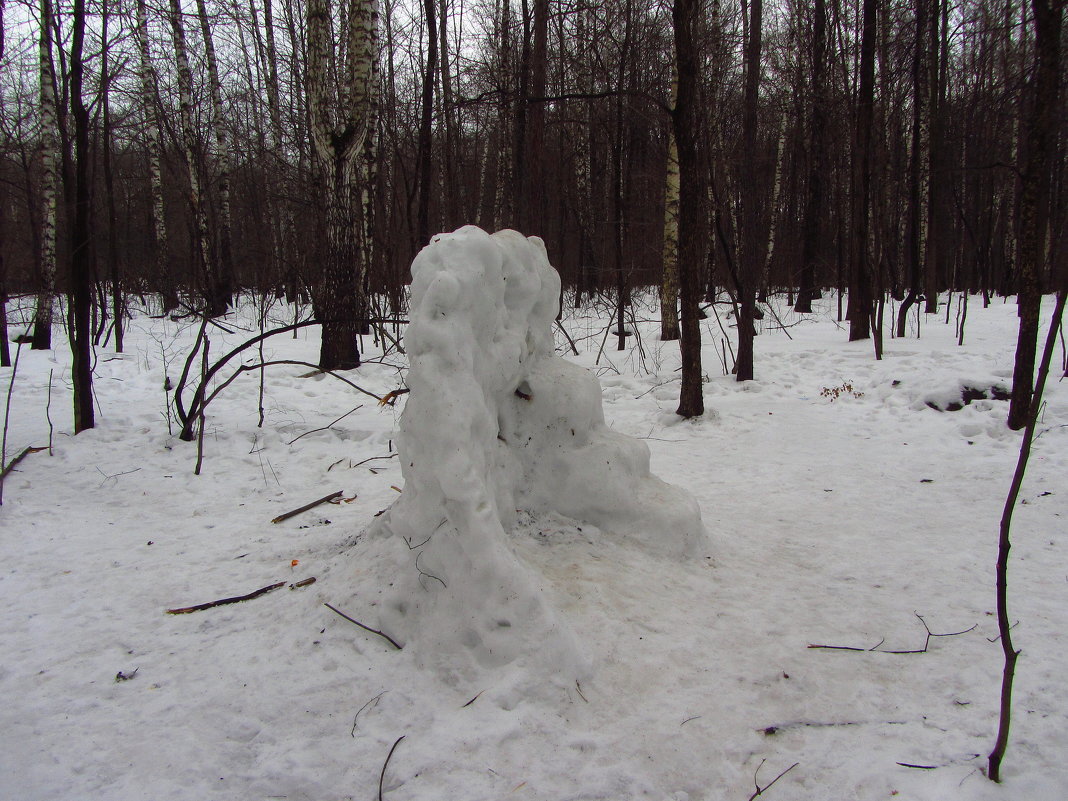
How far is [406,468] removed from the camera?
273 centimetres

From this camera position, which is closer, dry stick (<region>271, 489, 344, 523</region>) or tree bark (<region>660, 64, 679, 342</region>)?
dry stick (<region>271, 489, 344, 523</region>)

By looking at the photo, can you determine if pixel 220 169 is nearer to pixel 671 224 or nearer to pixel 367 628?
→ pixel 671 224

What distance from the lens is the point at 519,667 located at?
2.42 m

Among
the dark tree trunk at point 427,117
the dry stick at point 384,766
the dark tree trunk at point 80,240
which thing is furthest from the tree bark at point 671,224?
the dry stick at point 384,766

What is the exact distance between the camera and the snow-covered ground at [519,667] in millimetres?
2080

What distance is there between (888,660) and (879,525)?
6.03 ft

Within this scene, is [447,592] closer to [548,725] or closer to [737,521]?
[548,725]

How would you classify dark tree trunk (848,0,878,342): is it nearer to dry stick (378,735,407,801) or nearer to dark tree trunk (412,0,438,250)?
dark tree trunk (412,0,438,250)

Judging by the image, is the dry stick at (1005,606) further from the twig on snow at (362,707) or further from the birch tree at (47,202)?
the birch tree at (47,202)

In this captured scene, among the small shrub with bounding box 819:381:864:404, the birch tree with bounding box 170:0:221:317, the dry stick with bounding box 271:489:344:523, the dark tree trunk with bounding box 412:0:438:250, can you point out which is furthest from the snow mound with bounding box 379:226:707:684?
the birch tree with bounding box 170:0:221:317

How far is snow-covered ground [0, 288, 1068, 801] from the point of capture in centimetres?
208

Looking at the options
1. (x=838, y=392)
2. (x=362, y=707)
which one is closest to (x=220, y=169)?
(x=838, y=392)

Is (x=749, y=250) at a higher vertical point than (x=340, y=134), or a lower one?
lower

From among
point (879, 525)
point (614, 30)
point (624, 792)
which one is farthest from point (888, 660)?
point (614, 30)
